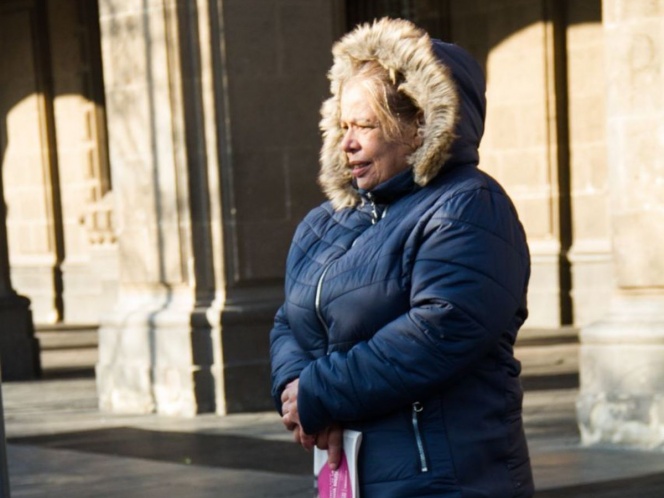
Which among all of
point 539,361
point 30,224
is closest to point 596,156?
point 539,361

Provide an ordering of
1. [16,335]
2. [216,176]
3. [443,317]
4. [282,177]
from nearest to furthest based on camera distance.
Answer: [443,317], [216,176], [282,177], [16,335]

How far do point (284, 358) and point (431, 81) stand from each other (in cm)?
71

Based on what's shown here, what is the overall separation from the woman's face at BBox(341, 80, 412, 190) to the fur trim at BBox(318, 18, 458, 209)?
43 millimetres

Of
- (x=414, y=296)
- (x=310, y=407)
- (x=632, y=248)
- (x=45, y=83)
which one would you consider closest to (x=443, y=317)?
(x=414, y=296)

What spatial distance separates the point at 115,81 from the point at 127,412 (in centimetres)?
256

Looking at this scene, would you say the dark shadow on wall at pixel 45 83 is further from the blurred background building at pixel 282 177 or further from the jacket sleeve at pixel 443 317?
the jacket sleeve at pixel 443 317

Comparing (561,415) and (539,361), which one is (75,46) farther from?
(561,415)

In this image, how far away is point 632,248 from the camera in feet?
28.0

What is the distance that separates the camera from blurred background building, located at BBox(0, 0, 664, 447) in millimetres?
8477

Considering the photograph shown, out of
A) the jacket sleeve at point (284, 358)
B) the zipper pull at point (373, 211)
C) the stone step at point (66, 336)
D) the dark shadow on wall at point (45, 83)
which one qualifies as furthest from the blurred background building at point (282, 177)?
the zipper pull at point (373, 211)

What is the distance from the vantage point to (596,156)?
1619 centimetres

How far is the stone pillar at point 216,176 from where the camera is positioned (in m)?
10.8

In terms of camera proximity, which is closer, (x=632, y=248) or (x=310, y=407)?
(x=310, y=407)

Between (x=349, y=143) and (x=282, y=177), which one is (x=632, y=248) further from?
(x=349, y=143)
